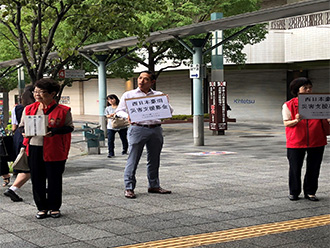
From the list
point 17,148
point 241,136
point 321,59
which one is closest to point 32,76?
point 17,148

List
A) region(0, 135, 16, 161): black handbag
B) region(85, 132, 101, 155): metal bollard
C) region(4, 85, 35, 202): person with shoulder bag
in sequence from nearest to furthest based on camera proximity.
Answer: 1. region(4, 85, 35, 202): person with shoulder bag
2. region(0, 135, 16, 161): black handbag
3. region(85, 132, 101, 155): metal bollard

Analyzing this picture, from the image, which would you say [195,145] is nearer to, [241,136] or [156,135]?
[241,136]

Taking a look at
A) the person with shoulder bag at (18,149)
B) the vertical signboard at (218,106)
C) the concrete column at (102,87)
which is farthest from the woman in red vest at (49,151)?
the vertical signboard at (218,106)

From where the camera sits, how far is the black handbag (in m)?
10.2

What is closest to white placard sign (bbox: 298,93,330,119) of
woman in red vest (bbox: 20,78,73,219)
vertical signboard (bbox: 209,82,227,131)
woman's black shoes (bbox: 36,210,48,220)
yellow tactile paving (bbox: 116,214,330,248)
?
yellow tactile paving (bbox: 116,214,330,248)

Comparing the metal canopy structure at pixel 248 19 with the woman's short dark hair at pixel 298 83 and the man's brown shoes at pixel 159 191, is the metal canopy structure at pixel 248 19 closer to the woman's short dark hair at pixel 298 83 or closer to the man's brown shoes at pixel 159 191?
the woman's short dark hair at pixel 298 83

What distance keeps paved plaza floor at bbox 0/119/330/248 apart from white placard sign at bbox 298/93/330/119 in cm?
109

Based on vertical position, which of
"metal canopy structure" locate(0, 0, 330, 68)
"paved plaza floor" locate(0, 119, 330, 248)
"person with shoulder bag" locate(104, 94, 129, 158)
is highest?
"metal canopy structure" locate(0, 0, 330, 68)

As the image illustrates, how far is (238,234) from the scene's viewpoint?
6457 mm

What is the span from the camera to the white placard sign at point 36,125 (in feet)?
24.2

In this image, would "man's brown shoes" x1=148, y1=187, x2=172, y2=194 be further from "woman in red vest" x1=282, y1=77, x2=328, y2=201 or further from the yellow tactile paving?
the yellow tactile paving

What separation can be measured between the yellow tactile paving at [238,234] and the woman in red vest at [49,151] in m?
1.85

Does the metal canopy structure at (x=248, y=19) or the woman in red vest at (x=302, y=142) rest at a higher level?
the metal canopy structure at (x=248, y=19)

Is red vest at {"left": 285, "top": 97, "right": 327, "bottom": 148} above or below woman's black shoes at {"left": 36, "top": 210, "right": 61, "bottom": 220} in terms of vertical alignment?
above
